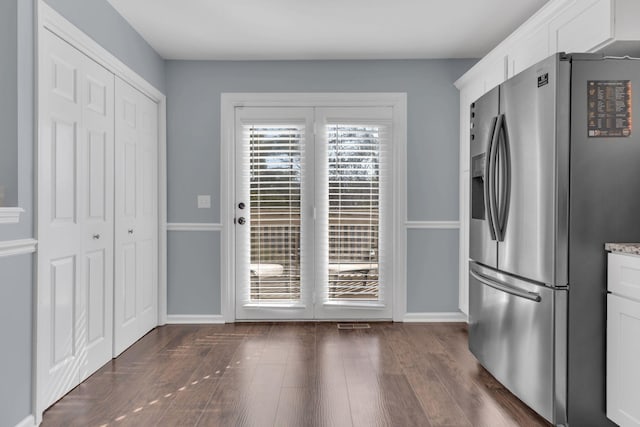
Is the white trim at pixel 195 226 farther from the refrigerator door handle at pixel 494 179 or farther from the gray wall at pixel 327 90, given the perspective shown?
the refrigerator door handle at pixel 494 179

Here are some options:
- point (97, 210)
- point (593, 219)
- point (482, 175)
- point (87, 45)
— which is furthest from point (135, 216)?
point (593, 219)

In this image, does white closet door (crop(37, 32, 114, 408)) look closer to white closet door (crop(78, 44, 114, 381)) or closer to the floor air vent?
white closet door (crop(78, 44, 114, 381))

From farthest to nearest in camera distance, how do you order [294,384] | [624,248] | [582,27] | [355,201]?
[355,201] → [294,384] → [582,27] → [624,248]

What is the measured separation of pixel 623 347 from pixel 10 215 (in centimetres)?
271

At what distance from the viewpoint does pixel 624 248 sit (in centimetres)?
192

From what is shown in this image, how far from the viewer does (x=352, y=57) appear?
160 inches

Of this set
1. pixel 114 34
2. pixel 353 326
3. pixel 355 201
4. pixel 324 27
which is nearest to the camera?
pixel 114 34

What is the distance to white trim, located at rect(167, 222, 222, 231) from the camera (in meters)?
4.12

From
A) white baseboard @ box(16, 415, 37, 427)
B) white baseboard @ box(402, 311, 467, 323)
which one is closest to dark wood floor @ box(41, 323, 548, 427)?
white baseboard @ box(16, 415, 37, 427)

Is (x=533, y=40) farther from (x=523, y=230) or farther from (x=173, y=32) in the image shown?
(x=173, y=32)

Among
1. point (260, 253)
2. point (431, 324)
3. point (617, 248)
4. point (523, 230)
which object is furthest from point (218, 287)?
point (617, 248)

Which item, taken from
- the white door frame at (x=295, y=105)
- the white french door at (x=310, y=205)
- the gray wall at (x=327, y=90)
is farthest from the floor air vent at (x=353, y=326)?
the gray wall at (x=327, y=90)

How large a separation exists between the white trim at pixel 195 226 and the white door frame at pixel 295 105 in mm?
75

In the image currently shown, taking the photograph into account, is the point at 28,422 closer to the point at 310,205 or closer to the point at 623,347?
the point at 310,205
